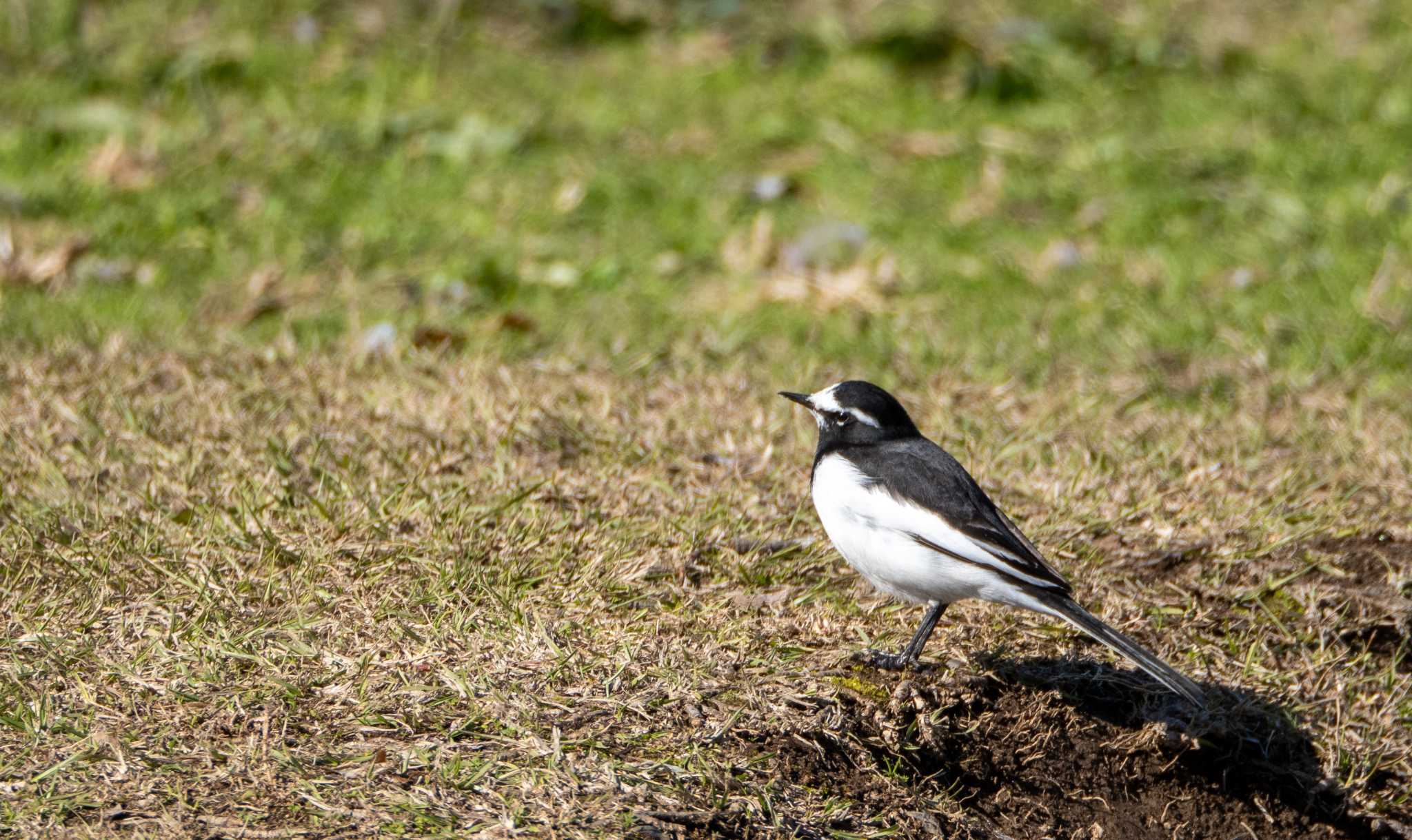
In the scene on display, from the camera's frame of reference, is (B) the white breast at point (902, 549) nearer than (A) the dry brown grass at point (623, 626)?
No

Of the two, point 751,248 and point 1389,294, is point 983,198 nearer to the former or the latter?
point 751,248

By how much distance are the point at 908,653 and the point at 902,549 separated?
0.99 feet

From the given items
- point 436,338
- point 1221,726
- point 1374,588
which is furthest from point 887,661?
point 436,338

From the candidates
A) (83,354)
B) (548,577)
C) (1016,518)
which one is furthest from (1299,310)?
(83,354)

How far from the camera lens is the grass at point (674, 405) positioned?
3822mm

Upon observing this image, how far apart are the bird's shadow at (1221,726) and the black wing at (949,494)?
40 centimetres

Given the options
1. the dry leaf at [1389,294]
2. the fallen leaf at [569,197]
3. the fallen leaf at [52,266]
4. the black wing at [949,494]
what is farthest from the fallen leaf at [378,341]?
the dry leaf at [1389,294]

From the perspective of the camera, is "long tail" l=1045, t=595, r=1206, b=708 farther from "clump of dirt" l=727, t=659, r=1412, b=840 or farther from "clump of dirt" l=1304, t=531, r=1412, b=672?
"clump of dirt" l=1304, t=531, r=1412, b=672

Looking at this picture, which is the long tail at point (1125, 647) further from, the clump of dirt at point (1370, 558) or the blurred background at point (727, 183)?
the blurred background at point (727, 183)

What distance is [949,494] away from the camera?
4191mm

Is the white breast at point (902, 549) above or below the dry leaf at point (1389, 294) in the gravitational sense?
above

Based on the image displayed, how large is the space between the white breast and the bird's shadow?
31 cm

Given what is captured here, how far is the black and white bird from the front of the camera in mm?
3957

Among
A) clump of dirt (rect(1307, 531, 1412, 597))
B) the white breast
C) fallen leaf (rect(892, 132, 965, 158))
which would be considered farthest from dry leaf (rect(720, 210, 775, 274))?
the white breast
